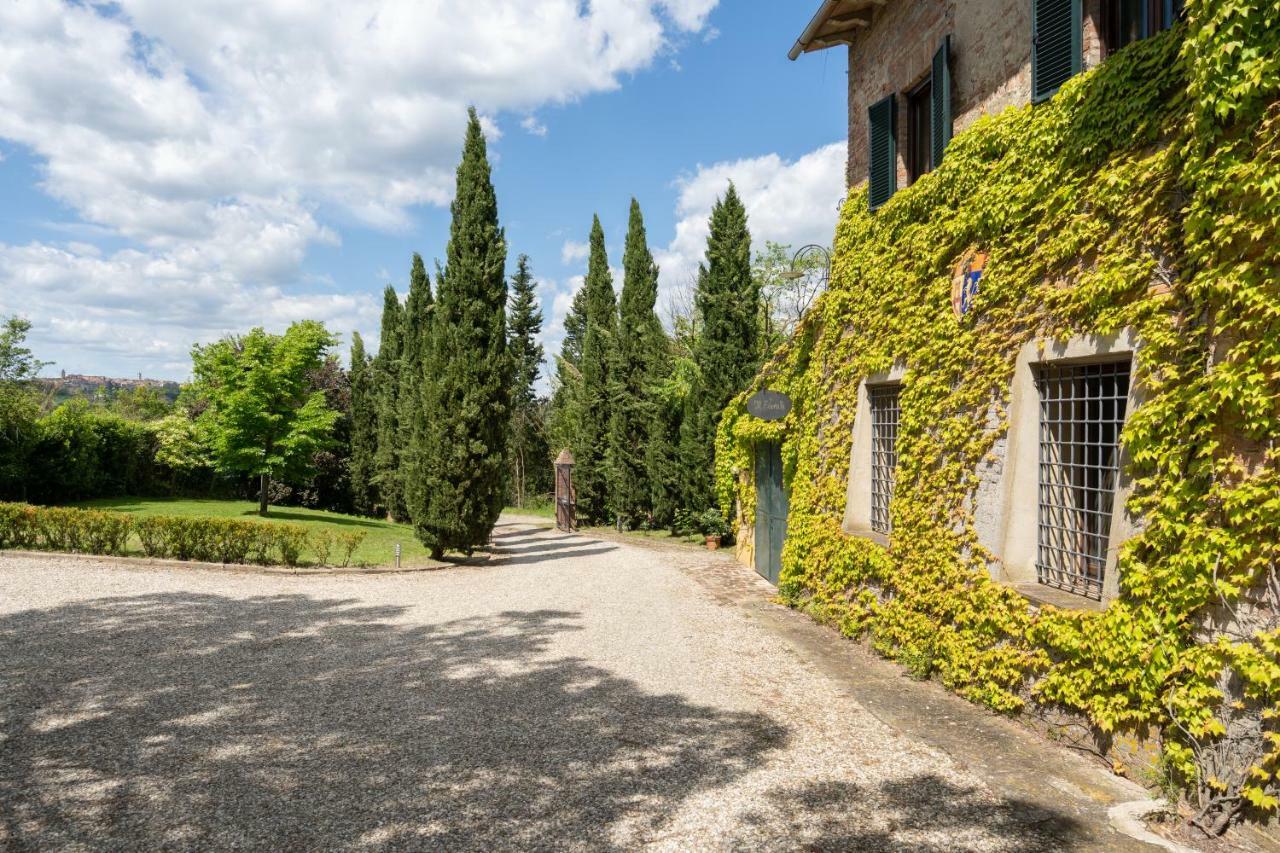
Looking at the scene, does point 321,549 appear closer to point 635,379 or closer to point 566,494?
point 566,494

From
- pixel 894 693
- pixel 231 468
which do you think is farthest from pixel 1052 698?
pixel 231 468

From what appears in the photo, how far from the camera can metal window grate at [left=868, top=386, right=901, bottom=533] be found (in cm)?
891

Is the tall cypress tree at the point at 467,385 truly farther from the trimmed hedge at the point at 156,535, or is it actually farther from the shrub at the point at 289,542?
the shrub at the point at 289,542

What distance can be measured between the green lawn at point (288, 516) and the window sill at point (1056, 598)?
1337cm

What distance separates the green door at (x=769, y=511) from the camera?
12.5 m

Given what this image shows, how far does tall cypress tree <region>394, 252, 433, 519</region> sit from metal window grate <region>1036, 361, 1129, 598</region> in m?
19.0

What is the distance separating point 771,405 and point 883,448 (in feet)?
8.90

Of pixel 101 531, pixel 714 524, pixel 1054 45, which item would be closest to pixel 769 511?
pixel 714 524

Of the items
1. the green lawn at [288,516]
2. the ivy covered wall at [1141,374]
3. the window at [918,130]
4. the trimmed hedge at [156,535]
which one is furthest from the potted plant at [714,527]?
the window at [918,130]

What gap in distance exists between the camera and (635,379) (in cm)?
2423

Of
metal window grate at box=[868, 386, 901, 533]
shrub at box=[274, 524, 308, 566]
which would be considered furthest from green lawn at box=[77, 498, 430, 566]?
metal window grate at box=[868, 386, 901, 533]

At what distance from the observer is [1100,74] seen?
5.27m

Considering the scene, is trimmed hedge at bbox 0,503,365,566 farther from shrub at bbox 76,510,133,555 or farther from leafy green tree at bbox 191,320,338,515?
leafy green tree at bbox 191,320,338,515

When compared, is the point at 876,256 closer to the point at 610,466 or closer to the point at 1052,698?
the point at 1052,698
